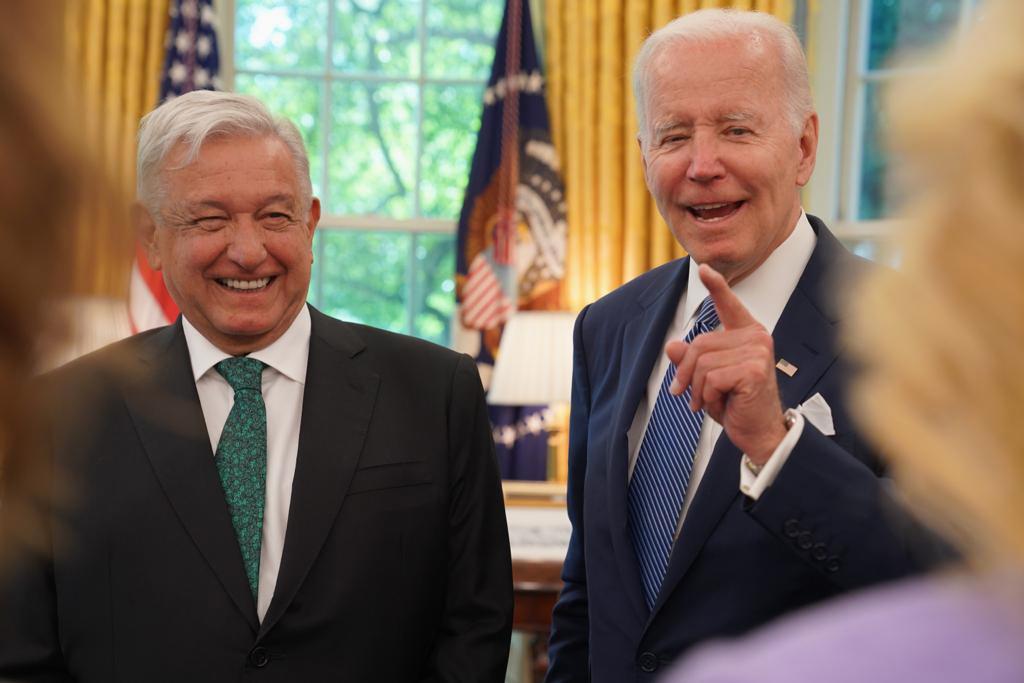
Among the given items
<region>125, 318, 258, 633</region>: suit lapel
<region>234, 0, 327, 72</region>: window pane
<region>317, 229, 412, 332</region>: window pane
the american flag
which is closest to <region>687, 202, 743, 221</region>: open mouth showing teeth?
<region>125, 318, 258, 633</region>: suit lapel

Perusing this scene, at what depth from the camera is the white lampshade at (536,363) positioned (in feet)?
15.9

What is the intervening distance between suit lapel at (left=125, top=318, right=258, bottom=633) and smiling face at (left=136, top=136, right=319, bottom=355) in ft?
0.35

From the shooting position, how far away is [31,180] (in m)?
0.53

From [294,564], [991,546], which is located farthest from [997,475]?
[294,564]

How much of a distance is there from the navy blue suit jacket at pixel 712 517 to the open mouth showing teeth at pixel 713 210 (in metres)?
0.15

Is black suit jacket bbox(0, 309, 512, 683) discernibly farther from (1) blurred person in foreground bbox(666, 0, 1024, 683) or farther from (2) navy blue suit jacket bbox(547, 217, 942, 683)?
(1) blurred person in foreground bbox(666, 0, 1024, 683)

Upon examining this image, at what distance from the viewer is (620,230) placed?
19.0ft

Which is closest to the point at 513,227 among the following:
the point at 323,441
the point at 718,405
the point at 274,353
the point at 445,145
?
the point at 445,145

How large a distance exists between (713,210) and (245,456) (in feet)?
3.04

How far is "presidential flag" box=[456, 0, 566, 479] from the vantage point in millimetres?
5715

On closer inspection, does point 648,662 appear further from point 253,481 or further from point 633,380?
point 253,481

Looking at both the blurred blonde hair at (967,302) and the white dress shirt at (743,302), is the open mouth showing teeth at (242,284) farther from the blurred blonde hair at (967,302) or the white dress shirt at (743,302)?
the blurred blonde hair at (967,302)

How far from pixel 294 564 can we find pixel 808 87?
122 centimetres

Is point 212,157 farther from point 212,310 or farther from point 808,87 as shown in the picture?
point 808,87
